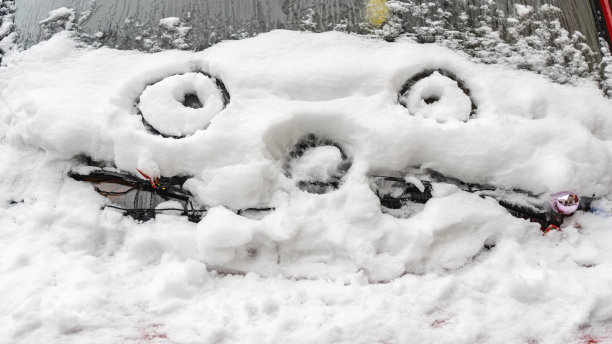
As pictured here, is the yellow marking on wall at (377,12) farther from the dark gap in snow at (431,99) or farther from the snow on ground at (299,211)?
the dark gap in snow at (431,99)

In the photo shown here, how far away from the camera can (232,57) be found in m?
1.77

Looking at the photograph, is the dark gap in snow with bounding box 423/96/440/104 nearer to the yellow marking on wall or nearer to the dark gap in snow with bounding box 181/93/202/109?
the yellow marking on wall

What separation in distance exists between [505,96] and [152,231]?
4.78 feet

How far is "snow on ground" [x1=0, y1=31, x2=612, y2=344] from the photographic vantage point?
1292mm

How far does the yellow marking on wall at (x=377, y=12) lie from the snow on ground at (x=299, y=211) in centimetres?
11

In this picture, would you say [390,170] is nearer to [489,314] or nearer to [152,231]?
[489,314]

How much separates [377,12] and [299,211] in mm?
949

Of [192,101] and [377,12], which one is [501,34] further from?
[192,101]

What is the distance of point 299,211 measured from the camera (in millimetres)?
1520

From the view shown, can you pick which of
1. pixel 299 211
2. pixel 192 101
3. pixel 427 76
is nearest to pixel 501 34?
pixel 427 76

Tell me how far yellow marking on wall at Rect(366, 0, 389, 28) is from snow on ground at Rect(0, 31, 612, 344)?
11cm

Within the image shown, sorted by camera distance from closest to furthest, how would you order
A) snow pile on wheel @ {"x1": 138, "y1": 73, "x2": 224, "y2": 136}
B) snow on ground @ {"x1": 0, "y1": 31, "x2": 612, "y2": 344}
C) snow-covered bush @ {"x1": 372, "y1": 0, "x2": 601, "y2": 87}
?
snow on ground @ {"x1": 0, "y1": 31, "x2": 612, "y2": 344}, snow pile on wheel @ {"x1": 138, "y1": 73, "x2": 224, "y2": 136}, snow-covered bush @ {"x1": 372, "y1": 0, "x2": 601, "y2": 87}

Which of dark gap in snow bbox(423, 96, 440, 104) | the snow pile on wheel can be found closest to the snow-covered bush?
dark gap in snow bbox(423, 96, 440, 104)

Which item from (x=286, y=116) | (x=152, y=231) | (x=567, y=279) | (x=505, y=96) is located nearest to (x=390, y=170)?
(x=286, y=116)
